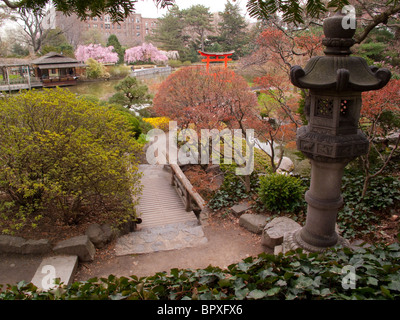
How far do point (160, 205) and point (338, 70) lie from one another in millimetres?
6349

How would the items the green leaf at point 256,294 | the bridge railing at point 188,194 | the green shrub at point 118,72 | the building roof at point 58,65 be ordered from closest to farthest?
the green leaf at point 256,294 < the bridge railing at point 188,194 < the building roof at point 58,65 < the green shrub at point 118,72

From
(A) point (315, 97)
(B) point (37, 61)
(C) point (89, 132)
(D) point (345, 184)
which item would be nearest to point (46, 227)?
(C) point (89, 132)

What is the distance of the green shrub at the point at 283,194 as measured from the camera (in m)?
6.02

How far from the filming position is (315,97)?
353 centimetres

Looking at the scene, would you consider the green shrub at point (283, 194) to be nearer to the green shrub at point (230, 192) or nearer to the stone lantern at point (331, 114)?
the green shrub at point (230, 192)

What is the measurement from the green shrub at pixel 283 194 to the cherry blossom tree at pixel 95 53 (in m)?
29.3

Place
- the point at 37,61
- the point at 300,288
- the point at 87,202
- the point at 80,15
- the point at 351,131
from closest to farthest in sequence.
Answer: the point at 80,15, the point at 300,288, the point at 351,131, the point at 87,202, the point at 37,61

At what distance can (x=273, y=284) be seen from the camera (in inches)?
80.4

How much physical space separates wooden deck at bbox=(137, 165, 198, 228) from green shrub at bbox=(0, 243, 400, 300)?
5063 millimetres

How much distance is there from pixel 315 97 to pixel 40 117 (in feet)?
16.1

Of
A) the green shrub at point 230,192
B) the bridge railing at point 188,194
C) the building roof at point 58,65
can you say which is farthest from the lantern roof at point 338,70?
the building roof at point 58,65

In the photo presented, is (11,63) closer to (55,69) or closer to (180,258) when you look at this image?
(55,69)

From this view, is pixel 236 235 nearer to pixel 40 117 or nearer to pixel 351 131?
pixel 351 131
